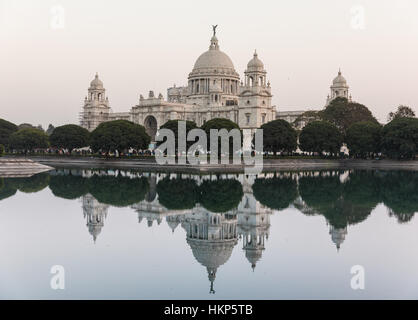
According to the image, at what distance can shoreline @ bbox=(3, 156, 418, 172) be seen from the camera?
53.5 meters

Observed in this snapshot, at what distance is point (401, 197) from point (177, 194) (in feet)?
42.6

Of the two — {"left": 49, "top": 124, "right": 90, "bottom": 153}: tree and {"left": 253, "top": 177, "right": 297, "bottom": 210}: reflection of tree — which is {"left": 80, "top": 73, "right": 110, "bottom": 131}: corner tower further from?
{"left": 253, "top": 177, "right": 297, "bottom": 210}: reflection of tree

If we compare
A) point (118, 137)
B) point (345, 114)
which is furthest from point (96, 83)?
point (345, 114)

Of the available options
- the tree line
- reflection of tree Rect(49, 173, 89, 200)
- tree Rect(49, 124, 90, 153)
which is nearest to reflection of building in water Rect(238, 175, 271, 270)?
reflection of tree Rect(49, 173, 89, 200)

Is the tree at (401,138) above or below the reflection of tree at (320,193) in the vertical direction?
above

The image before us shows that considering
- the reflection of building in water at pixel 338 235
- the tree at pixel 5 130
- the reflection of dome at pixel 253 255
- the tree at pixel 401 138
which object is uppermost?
the tree at pixel 5 130

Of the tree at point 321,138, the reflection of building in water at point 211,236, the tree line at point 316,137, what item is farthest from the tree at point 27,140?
the reflection of building in water at point 211,236

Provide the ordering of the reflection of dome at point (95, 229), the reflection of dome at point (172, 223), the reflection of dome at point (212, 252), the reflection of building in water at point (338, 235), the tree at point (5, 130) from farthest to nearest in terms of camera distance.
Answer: the tree at point (5, 130) → the reflection of dome at point (172, 223) → the reflection of dome at point (95, 229) → the reflection of building in water at point (338, 235) → the reflection of dome at point (212, 252)

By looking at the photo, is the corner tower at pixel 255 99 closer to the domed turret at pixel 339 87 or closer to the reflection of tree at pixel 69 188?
the domed turret at pixel 339 87

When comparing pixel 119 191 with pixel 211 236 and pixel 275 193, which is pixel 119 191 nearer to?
pixel 275 193

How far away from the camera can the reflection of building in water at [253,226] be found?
1581 cm

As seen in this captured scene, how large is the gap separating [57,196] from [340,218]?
16.2m

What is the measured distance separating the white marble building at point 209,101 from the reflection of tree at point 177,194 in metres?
45.0
